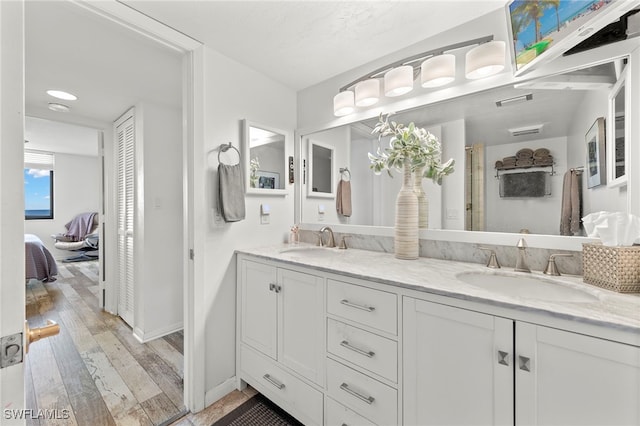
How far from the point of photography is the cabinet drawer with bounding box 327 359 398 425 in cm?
115

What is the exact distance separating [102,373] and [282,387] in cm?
146

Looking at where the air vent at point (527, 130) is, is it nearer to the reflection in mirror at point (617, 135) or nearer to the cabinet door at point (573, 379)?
the reflection in mirror at point (617, 135)

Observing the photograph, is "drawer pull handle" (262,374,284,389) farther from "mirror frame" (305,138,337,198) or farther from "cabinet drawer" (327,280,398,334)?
"mirror frame" (305,138,337,198)

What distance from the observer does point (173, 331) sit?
8.81 ft

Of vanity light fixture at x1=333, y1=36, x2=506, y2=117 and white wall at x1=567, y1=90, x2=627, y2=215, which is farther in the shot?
vanity light fixture at x1=333, y1=36, x2=506, y2=117

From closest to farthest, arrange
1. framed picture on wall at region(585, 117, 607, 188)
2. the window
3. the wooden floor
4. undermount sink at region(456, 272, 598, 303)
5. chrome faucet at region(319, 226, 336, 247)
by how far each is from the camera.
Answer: undermount sink at region(456, 272, 598, 303)
framed picture on wall at region(585, 117, 607, 188)
the wooden floor
chrome faucet at region(319, 226, 336, 247)
the window

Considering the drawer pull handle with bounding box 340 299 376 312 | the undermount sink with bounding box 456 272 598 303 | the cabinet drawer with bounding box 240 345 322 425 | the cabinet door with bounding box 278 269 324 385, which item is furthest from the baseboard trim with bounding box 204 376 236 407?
the undermount sink with bounding box 456 272 598 303

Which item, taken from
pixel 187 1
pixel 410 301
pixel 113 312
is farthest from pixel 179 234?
pixel 410 301

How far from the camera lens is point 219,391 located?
5.84 ft

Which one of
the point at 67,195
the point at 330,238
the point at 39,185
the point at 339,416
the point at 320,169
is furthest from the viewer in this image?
the point at 67,195

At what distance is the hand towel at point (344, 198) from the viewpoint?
6.95 feet

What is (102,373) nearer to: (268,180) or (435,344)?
(268,180)

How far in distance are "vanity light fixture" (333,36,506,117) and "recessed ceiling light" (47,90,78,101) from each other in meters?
2.31

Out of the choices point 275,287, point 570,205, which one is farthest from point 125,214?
point 570,205
